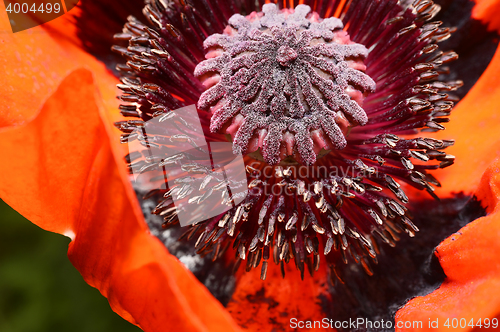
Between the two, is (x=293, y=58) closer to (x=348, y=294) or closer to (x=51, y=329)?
(x=348, y=294)

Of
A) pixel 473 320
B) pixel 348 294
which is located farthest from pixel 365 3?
pixel 473 320

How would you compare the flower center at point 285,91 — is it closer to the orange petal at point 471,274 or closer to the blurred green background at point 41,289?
the orange petal at point 471,274

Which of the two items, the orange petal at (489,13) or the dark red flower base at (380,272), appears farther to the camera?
the orange petal at (489,13)

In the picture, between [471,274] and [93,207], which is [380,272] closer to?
[471,274]

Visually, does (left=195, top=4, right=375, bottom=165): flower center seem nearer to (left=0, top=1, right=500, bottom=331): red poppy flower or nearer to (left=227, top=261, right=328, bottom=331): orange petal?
(left=0, top=1, right=500, bottom=331): red poppy flower

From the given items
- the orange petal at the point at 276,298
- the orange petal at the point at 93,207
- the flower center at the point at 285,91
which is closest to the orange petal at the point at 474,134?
the flower center at the point at 285,91
